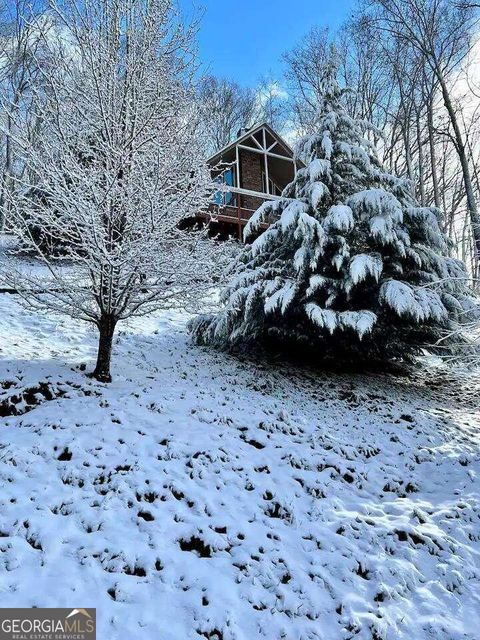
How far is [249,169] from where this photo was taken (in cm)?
2105

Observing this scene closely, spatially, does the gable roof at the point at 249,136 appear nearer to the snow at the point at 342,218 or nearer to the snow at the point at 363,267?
the snow at the point at 342,218

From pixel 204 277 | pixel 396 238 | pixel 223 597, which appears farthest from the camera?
pixel 396 238

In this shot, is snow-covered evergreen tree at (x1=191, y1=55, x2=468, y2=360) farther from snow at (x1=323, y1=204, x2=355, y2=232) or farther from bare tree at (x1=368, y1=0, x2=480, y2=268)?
bare tree at (x1=368, y1=0, x2=480, y2=268)

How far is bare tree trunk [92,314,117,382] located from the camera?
223 inches

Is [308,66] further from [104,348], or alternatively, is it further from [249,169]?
[104,348]

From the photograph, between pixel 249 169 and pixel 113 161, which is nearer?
pixel 113 161

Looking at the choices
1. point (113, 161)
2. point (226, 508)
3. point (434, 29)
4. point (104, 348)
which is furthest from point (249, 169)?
point (226, 508)

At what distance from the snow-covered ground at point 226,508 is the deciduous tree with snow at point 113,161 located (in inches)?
51.9

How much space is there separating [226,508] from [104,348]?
3067 millimetres

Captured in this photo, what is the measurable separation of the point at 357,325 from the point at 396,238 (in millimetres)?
1936

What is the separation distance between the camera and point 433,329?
7.29 metres

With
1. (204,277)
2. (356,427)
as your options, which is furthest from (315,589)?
(204,277)

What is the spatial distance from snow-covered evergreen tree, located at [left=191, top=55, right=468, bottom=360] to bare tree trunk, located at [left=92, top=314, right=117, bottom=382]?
2235 millimetres

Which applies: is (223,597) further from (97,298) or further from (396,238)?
(396,238)
